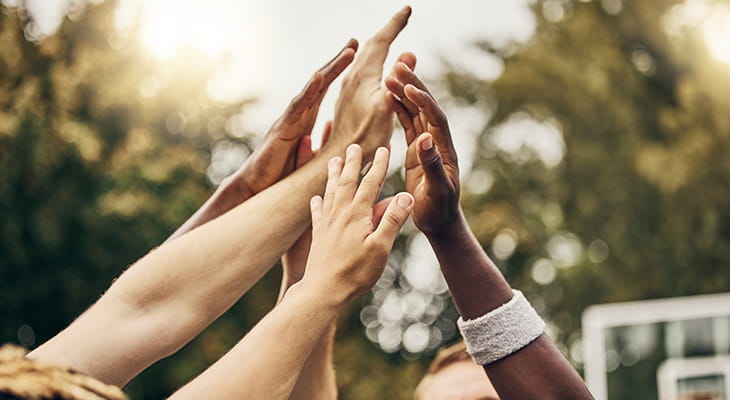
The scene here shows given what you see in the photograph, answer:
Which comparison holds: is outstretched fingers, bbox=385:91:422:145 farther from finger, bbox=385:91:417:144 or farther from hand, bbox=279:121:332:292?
hand, bbox=279:121:332:292

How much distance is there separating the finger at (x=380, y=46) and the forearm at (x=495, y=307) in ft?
1.66

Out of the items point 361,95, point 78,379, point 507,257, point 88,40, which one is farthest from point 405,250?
point 78,379

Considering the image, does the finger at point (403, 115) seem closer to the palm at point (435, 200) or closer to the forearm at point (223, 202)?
the palm at point (435, 200)

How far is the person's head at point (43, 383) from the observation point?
2.46 ft

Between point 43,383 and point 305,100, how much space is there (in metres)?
1.28

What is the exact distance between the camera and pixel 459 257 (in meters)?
1.62

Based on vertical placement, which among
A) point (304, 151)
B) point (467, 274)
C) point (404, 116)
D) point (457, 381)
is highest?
point (304, 151)

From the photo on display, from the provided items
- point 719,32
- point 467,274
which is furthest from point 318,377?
point 719,32

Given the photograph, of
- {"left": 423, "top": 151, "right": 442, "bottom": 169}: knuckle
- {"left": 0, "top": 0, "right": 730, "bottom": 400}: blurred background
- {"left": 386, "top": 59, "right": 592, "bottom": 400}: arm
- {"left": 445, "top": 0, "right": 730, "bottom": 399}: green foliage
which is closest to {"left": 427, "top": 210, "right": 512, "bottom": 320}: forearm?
{"left": 386, "top": 59, "right": 592, "bottom": 400}: arm

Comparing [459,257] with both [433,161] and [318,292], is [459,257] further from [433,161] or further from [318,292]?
[318,292]

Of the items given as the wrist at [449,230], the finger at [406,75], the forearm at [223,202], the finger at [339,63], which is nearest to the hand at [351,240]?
the wrist at [449,230]

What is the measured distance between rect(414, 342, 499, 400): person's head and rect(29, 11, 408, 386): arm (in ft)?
1.54

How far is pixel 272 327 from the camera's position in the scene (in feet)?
3.92

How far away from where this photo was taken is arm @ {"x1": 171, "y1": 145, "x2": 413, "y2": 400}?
44.9 inches
